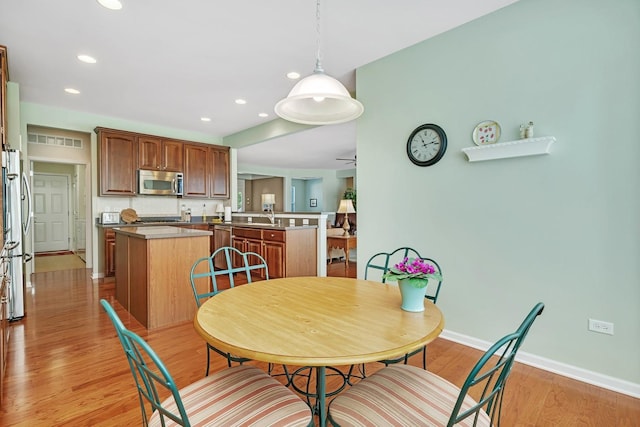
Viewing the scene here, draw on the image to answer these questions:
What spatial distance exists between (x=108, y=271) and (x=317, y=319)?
4.89 meters

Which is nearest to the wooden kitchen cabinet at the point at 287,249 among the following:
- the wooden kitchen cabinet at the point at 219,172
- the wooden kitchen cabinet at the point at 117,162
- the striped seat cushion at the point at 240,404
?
the wooden kitchen cabinet at the point at 219,172

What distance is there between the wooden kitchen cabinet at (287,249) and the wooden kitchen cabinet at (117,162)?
2.17 meters

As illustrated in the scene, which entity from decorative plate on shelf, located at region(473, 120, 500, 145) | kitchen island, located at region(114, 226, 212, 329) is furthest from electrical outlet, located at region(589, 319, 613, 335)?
kitchen island, located at region(114, 226, 212, 329)

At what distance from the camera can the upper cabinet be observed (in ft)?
16.2

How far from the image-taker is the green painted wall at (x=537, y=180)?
1972 mm

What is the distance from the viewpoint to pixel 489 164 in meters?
2.49

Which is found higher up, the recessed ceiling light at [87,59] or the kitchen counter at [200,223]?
the recessed ceiling light at [87,59]

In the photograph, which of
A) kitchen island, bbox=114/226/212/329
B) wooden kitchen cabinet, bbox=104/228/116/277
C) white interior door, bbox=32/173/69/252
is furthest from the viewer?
white interior door, bbox=32/173/69/252

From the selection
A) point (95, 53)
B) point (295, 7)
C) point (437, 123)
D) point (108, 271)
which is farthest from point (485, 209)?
point (108, 271)

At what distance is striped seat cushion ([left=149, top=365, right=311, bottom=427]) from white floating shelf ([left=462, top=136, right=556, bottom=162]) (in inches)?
85.4

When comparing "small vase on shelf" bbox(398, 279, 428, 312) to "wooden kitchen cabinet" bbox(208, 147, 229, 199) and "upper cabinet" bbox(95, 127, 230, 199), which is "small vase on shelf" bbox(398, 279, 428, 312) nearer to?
"upper cabinet" bbox(95, 127, 230, 199)

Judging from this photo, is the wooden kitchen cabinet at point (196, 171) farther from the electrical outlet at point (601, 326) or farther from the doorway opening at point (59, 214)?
the electrical outlet at point (601, 326)

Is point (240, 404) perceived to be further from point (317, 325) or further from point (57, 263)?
point (57, 263)

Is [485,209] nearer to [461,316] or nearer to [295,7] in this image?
[461,316]
